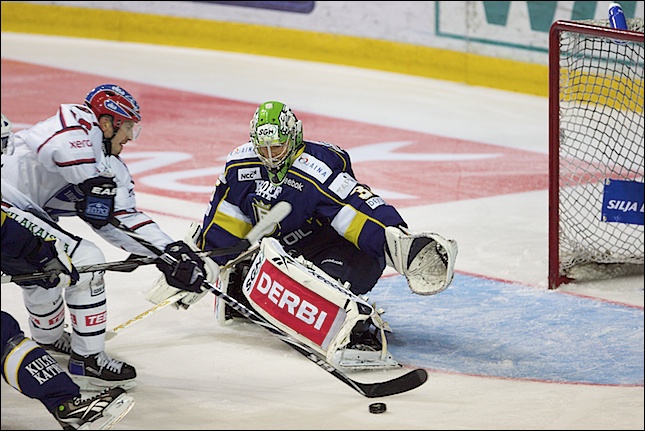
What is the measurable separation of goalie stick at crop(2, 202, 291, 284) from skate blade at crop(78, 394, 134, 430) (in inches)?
15.6

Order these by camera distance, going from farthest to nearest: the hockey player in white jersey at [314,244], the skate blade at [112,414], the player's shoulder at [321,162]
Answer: the player's shoulder at [321,162] < the hockey player in white jersey at [314,244] < the skate blade at [112,414]

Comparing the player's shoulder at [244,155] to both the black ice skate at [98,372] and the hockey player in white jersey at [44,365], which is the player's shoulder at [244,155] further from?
the hockey player in white jersey at [44,365]

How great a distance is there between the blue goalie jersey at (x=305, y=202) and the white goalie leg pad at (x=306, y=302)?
0.28m

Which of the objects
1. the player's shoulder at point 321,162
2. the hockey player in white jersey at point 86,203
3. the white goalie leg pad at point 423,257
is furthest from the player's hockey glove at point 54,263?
the white goalie leg pad at point 423,257

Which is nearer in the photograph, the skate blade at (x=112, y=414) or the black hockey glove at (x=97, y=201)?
the skate blade at (x=112, y=414)

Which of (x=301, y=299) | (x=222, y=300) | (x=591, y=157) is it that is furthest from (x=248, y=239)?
A: (x=591, y=157)

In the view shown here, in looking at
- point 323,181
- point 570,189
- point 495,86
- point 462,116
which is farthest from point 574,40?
point 495,86

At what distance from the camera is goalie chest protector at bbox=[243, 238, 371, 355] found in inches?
143

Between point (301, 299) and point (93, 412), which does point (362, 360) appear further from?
point (93, 412)

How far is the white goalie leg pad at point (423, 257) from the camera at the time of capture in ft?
12.8

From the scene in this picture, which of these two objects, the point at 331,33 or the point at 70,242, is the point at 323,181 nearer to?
the point at 70,242

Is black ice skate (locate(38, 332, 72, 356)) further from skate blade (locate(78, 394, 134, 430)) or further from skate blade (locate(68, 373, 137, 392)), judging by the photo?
skate blade (locate(78, 394, 134, 430))

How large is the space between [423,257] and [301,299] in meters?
0.49

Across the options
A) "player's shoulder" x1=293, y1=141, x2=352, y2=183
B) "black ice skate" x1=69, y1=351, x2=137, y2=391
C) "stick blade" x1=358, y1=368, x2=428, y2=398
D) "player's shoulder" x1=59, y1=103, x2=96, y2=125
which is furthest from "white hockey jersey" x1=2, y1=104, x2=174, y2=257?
"stick blade" x1=358, y1=368, x2=428, y2=398
